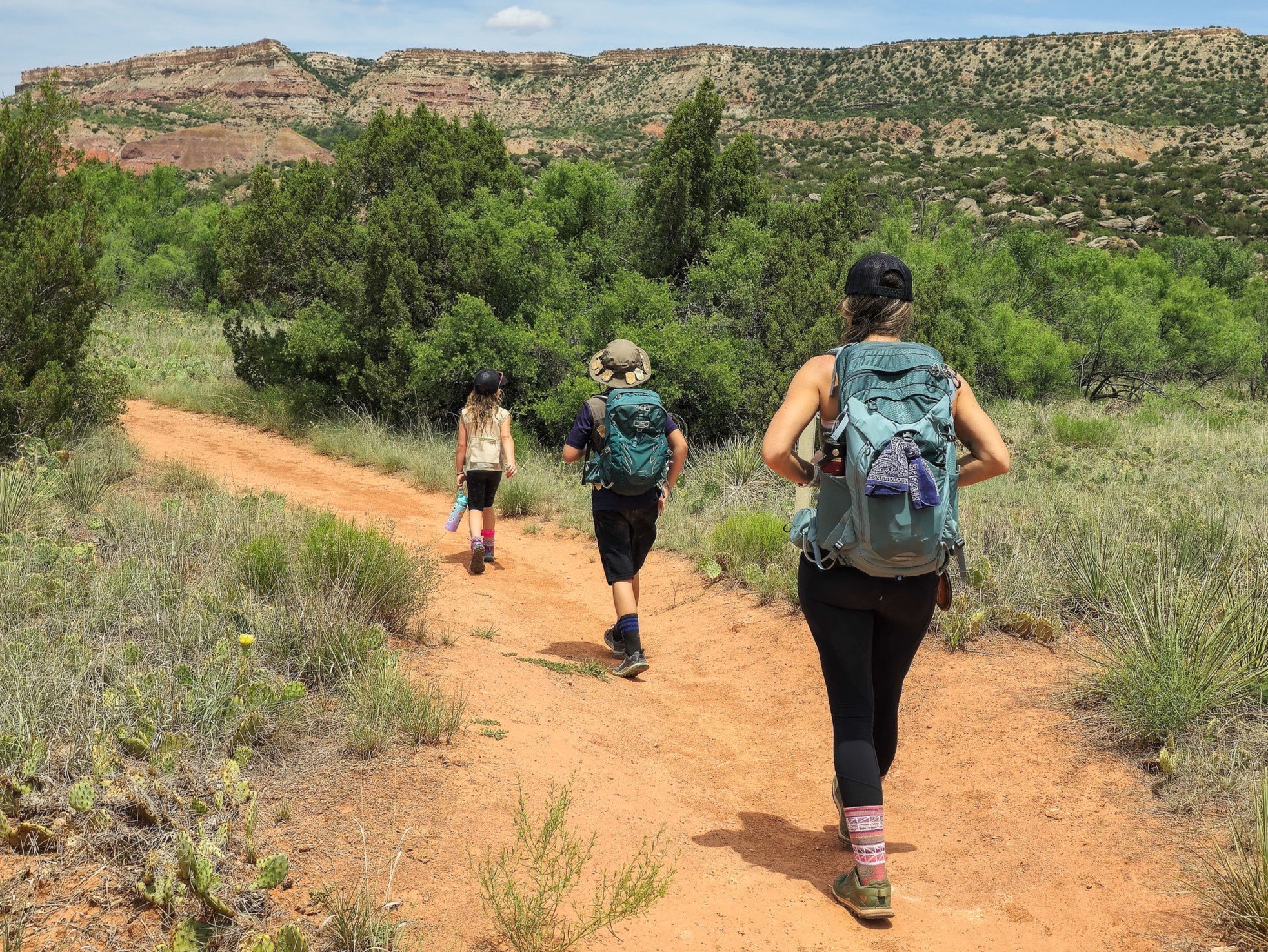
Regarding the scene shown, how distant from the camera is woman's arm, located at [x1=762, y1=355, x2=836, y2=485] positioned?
3.17m

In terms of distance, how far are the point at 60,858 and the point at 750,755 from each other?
3.15 m

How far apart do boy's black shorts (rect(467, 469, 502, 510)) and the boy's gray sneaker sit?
2673 millimetres

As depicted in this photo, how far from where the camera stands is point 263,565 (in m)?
5.36

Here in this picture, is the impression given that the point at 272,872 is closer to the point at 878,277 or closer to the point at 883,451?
the point at 883,451

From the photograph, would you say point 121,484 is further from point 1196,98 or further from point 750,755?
point 1196,98

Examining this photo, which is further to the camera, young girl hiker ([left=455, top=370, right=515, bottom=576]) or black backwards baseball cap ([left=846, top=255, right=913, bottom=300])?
young girl hiker ([left=455, top=370, right=515, bottom=576])

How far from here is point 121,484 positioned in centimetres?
815

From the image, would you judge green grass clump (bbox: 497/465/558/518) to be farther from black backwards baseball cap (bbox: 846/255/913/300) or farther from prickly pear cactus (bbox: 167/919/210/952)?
prickly pear cactus (bbox: 167/919/210/952)

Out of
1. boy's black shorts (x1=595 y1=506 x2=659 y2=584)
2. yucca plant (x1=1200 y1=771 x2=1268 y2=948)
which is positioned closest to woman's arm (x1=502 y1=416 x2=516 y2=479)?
boy's black shorts (x1=595 y1=506 x2=659 y2=584)

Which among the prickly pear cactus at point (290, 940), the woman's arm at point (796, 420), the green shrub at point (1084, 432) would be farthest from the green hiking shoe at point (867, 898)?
the green shrub at point (1084, 432)

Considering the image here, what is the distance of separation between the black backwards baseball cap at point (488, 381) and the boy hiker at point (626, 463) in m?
2.16

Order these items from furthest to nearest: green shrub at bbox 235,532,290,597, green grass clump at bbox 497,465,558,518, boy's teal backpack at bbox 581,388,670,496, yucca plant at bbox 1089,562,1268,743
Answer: green grass clump at bbox 497,465,558,518, boy's teal backpack at bbox 581,388,670,496, green shrub at bbox 235,532,290,597, yucca plant at bbox 1089,562,1268,743

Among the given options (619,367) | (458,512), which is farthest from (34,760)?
(458,512)

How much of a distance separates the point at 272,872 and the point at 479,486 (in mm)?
5471
